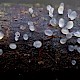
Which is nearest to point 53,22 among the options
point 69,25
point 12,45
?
point 69,25

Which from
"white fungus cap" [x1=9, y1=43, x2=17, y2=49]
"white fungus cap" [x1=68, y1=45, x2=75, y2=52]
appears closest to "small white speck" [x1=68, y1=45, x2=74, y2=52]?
"white fungus cap" [x1=68, y1=45, x2=75, y2=52]

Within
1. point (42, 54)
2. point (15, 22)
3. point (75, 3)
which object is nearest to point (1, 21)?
point (15, 22)

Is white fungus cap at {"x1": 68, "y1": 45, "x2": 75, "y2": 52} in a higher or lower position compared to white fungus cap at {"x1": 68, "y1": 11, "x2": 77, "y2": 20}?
lower

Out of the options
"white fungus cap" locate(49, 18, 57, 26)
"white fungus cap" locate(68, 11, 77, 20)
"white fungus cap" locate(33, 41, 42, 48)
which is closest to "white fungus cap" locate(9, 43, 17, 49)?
"white fungus cap" locate(33, 41, 42, 48)

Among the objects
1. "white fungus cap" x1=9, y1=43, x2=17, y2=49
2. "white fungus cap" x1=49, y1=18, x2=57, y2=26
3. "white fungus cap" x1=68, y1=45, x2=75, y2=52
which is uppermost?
"white fungus cap" x1=49, y1=18, x2=57, y2=26

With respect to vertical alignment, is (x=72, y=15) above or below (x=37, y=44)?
above

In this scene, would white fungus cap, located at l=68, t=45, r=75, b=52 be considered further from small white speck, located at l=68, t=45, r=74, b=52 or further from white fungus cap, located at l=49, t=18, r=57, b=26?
white fungus cap, located at l=49, t=18, r=57, b=26

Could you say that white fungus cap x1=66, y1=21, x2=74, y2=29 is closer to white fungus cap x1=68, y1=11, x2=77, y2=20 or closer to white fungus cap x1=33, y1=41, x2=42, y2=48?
white fungus cap x1=68, y1=11, x2=77, y2=20

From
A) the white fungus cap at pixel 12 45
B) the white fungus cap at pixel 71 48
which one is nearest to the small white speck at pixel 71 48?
the white fungus cap at pixel 71 48

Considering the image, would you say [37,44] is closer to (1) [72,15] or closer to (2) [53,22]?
(2) [53,22]

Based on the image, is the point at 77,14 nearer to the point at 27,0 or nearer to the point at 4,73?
the point at 4,73

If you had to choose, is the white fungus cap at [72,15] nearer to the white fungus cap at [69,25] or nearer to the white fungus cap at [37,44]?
the white fungus cap at [69,25]
